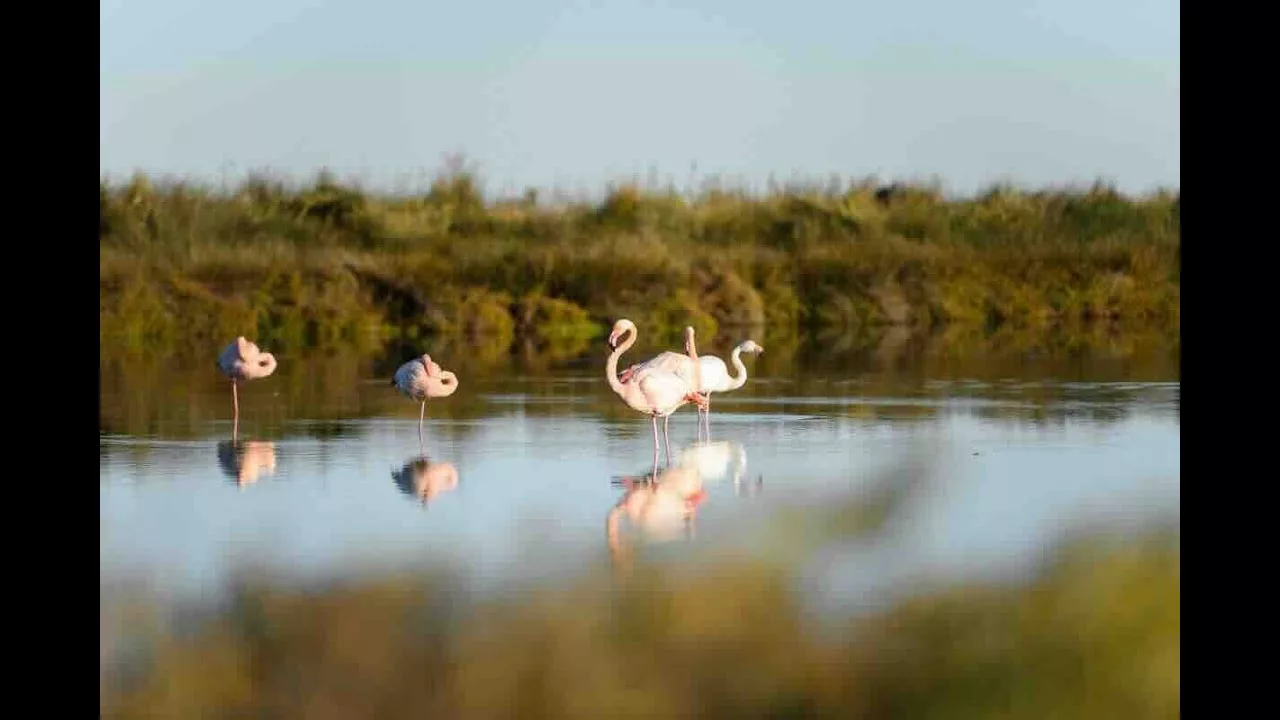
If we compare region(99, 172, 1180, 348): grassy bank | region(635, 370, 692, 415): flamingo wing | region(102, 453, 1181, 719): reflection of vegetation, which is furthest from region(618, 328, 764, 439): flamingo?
region(99, 172, 1180, 348): grassy bank

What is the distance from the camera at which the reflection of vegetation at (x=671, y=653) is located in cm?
543

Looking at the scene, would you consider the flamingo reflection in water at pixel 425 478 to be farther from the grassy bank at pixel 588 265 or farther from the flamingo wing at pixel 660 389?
the grassy bank at pixel 588 265

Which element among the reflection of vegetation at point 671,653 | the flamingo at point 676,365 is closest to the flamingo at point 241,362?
the flamingo at point 676,365

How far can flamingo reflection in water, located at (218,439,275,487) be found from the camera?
10062 mm

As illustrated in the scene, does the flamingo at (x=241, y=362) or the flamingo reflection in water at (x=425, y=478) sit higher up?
the flamingo at (x=241, y=362)

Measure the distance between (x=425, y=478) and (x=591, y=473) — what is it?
0.81 meters

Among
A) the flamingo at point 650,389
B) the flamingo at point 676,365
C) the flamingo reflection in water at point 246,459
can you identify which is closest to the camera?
the flamingo reflection in water at point 246,459

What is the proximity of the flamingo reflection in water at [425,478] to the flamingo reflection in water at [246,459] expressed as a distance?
68 cm

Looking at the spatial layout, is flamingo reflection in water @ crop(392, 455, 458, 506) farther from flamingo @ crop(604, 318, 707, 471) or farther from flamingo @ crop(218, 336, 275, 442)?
flamingo @ crop(218, 336, 275, 442)

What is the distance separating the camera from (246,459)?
35.2 ft

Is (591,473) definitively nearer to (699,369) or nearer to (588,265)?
(699,369)

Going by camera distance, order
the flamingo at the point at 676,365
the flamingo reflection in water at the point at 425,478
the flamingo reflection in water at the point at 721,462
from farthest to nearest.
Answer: the flamingo at the point at 676,365 → the flamingo reflection in water at the point at 721,462 → the flamingo reflection in water at the point at 425,478

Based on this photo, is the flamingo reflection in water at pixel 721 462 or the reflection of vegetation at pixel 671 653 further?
the flamingo reflection in water at pixel 721 462
